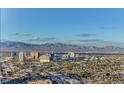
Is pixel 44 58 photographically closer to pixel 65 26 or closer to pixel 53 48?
pixel 53 48

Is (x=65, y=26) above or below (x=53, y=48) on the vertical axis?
above

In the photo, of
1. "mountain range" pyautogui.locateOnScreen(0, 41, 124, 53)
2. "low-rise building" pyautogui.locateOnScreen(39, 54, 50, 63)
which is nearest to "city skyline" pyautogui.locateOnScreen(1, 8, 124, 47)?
"mountain range" pyautogui.locateOnScreen(0, 41, 124, 53)

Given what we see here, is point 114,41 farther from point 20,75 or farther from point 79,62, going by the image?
point 20,75

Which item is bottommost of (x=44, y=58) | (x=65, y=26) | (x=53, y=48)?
(x=44, y=58)

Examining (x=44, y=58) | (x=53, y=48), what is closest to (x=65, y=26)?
(x=53, y=48)

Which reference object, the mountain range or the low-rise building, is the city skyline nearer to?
the mountain range

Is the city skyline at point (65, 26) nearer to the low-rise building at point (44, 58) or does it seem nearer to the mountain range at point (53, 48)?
the mountain range at point (53, 48)

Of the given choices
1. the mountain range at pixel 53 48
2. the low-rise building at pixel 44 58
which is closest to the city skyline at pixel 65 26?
the mountain range at pixel 53 48

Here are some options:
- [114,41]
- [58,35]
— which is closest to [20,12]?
[58,35]
